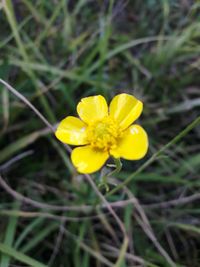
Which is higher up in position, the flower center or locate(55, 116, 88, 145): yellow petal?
locate(55, 116, 88, 145): yellow petal

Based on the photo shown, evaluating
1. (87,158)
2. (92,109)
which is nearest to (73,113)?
(92,109)

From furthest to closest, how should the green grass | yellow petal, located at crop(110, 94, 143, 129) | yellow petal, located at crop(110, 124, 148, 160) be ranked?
1. the green grass
2. yellow petal, located at crop(110, 94, 143, 129)
3. yellow petal, located at crop(110, 124, 148, 160)

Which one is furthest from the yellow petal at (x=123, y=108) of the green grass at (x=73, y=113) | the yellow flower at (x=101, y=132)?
the green grass at (x=73, y=113)

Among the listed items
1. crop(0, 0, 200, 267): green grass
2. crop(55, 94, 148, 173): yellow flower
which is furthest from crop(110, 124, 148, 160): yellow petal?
crop(0, 0, 200, 267): green grass

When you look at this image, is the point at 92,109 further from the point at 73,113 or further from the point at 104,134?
the point at 73,113

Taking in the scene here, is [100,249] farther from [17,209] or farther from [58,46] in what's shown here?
[58,46]

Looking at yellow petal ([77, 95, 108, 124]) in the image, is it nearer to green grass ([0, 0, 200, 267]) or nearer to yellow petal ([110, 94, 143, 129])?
yellow petal ([110, 94, 143, 129])

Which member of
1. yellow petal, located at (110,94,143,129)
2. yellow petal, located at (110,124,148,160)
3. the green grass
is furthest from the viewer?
the green grass
